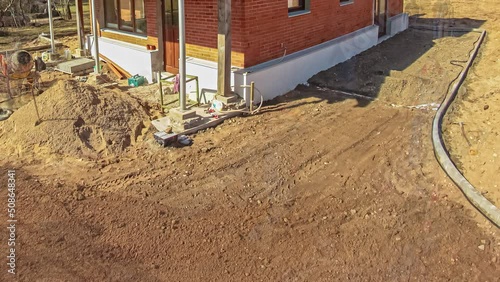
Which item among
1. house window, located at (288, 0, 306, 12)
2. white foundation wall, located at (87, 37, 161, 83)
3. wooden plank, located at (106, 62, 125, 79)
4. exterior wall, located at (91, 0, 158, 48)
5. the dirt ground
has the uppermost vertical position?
house window, located at (288, 0, 306, 12)

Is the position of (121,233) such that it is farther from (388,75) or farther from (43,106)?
(388,75)

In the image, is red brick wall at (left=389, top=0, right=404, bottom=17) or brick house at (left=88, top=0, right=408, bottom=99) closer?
brick house at (left=88, top=0, right=408, bottom=99)

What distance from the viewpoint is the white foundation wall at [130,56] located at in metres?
11.4

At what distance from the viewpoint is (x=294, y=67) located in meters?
10.8

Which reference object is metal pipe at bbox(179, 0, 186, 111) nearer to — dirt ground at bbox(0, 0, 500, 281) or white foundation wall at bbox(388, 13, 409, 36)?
dirt ground at bbox(0, 0, 500, 281)

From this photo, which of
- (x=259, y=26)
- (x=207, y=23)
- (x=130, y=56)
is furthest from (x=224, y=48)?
(x=130, y=56)

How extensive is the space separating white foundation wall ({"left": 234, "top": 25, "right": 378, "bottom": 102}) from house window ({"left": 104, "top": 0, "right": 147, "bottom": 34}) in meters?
3.88

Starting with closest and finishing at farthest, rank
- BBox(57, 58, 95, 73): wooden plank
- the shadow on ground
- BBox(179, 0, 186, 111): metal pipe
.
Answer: BBox(179, 0, 186, 111): metal pipe, the shadow on ground, BBox(57, 58, 95, 73): wooden plank

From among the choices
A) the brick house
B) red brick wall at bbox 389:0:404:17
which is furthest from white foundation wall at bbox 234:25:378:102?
red brick wall at bbox 389:0:404:17

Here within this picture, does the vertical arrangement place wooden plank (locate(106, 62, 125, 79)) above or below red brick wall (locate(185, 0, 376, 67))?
below

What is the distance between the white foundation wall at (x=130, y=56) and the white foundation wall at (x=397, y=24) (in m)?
9.78

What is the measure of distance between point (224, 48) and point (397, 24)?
451 inches

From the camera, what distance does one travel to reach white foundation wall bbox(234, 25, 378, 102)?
9595 millimetres

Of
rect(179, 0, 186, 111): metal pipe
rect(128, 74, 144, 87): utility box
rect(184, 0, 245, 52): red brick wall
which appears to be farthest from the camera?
rect(128, 74, 144, 87): utility box
